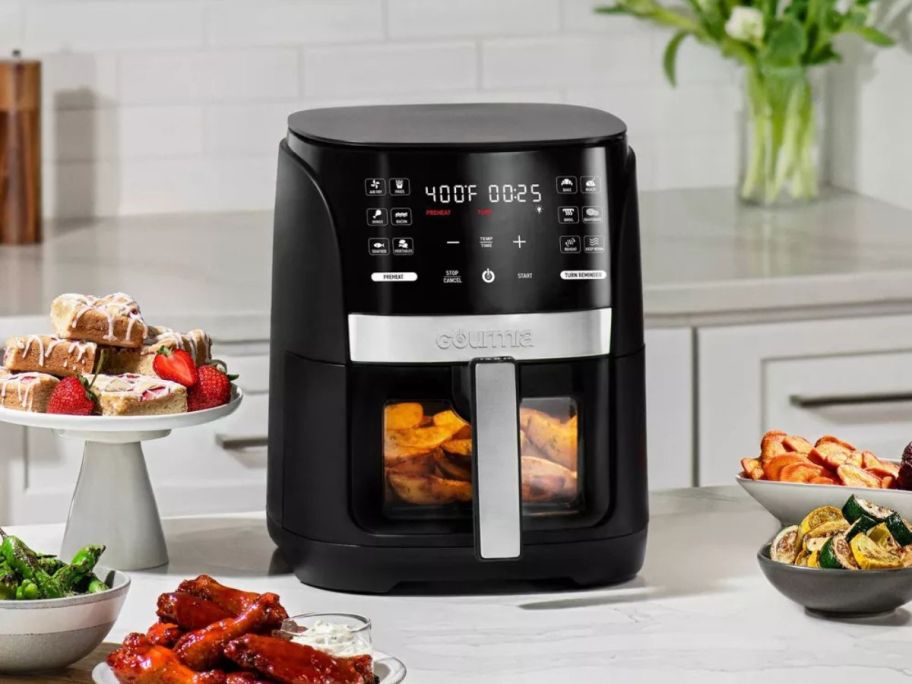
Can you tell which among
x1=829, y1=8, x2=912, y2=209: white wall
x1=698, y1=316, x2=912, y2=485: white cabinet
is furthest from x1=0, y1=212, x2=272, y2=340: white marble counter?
x1=829, y1=8, x2=912, y2=209: white wall

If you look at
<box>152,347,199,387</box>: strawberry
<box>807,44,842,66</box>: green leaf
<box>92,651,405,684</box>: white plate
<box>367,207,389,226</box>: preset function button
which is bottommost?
<box>92,651,405,684</box>: white plate

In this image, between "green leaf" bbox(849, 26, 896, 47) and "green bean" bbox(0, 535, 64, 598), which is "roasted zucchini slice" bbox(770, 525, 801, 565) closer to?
"green bean" bbox(0, 535, 64, 598)

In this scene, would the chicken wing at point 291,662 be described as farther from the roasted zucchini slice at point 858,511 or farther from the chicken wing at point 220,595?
the roasted zucchini slice at point 858,511

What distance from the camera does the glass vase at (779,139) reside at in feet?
9.61

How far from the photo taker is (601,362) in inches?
50.5

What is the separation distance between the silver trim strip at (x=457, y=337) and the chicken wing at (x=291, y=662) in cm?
32

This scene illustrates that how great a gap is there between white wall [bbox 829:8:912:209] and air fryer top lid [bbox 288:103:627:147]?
1704 mm

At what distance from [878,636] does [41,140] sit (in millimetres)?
2107

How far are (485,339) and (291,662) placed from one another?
360 mm

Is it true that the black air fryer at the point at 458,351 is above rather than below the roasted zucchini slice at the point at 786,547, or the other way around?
above

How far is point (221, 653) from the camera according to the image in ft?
3.28

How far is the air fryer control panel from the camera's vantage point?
48.8 inches

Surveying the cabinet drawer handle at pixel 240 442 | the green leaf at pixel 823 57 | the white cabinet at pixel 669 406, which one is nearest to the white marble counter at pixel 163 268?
the cabinet drawer handle at pixel 240 442

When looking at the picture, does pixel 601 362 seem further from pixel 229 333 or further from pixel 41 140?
pixel 41 140
